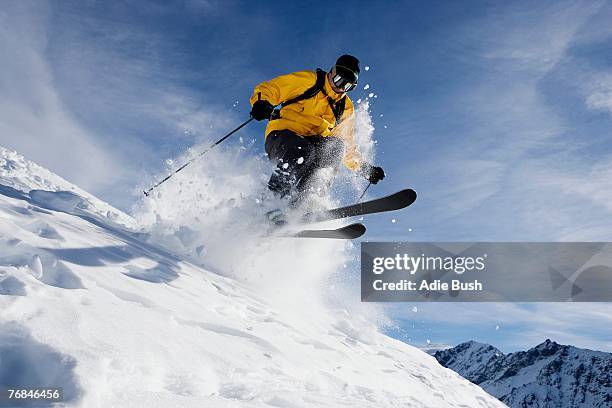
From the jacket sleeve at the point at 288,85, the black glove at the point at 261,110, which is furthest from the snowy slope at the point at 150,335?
the jacket sleeve at the point at 288,85

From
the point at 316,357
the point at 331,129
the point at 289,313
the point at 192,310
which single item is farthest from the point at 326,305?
the point at 192,310

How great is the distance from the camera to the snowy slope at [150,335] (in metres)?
2.35

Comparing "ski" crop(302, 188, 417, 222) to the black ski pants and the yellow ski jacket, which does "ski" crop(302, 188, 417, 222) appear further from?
the yellow ski jacket

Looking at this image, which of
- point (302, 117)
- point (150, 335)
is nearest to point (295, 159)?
point (302, 117)

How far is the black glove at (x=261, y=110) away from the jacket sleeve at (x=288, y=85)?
0.37 metres

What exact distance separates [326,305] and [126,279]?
14.6ft

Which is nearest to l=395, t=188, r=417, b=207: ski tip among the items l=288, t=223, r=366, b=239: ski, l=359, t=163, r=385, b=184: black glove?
l=288, t=223, r=366, b=239: ski

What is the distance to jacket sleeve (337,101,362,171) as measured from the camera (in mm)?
8359

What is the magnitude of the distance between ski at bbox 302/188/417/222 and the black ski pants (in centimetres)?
45

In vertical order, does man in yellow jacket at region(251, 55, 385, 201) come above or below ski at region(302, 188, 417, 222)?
above

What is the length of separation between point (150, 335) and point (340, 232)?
4962 millimetres

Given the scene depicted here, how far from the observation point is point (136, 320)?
3100mm

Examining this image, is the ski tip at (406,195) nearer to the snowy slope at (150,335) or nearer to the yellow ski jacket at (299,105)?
the yellow ski jacket at (299,105)

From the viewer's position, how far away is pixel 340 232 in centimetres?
770
